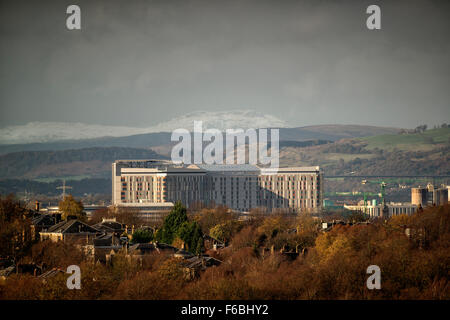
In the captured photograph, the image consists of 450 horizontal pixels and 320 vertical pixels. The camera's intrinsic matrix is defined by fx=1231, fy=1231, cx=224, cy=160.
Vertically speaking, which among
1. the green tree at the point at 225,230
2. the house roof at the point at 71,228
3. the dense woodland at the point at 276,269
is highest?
the house roof at the point at 71,228

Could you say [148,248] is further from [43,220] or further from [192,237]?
[43,220]

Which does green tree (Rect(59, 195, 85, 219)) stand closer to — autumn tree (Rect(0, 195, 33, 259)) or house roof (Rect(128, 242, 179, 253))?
autumn tree (Rect(0, 195, 33, 259))

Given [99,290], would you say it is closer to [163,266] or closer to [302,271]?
[163,266]

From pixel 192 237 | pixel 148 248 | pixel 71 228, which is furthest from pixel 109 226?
pixel 148 248

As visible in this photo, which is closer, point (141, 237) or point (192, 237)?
point (192, 237)

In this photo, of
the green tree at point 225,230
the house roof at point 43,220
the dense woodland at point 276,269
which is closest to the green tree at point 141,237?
the dense woodland at point 276,269

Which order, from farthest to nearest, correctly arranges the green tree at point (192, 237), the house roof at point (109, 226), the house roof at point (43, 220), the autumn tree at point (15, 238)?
the house roof at point (109, 226) → the house roof at point (43, 220) → the green tree at point (192, 237) → the autumn tree at point (15, 238)

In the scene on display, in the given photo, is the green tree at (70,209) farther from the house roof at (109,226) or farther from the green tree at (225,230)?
the green tree at (225,230)
